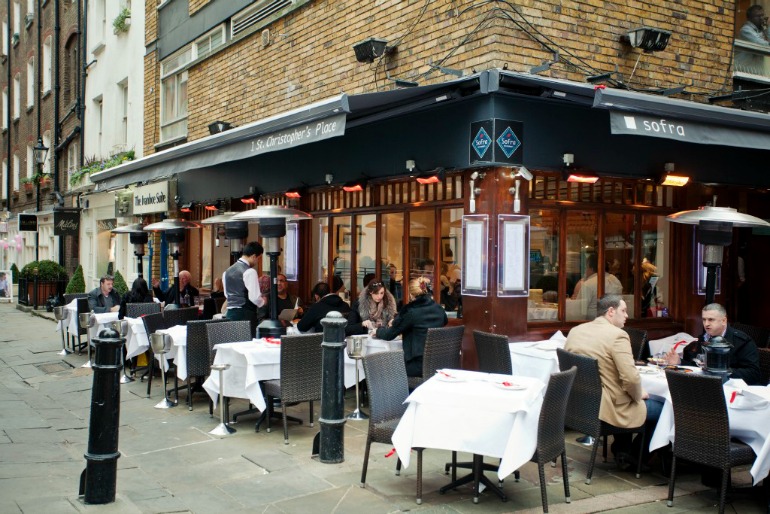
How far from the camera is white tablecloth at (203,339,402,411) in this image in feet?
25.3

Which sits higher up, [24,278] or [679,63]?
[679,63]

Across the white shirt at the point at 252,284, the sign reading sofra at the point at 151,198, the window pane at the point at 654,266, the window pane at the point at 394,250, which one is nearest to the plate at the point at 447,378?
the white shirt at the point at 252,284

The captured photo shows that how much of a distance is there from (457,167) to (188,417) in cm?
410

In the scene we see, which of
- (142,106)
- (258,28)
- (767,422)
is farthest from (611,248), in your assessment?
(142,106)

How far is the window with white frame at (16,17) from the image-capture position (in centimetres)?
3278

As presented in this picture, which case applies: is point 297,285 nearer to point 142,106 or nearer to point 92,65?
point 142,106

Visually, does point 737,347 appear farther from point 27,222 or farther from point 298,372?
point 27,222

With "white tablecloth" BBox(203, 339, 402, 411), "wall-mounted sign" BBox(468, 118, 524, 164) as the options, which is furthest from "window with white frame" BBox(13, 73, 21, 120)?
"wall-mounted sign" BBox(468, 118, 524, 164)

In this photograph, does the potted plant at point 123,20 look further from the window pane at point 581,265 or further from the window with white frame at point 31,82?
the window pane at point 581,265

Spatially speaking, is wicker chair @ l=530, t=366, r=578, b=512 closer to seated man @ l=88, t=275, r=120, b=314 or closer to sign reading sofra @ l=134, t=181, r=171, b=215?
seated man @ l=88, t=275, r=120, b=314

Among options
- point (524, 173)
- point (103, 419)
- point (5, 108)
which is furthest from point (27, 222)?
point (103, 419)

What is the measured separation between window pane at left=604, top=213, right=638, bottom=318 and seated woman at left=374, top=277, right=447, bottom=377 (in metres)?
2.72

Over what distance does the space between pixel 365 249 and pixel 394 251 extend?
0.81 m

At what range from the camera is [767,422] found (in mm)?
5414
